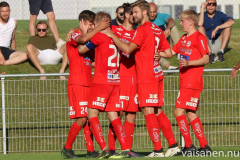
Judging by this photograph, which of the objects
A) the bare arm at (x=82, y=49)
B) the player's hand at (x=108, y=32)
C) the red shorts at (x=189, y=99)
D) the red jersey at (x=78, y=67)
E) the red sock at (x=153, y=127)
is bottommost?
the red sock at (x=153, y=127)

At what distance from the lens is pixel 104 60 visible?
7.28 meters

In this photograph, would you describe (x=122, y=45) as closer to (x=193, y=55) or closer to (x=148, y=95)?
(x=148, y=95)

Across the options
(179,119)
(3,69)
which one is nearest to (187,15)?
(179,119)

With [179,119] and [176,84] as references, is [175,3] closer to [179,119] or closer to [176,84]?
[176,84]

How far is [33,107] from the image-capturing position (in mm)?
9562

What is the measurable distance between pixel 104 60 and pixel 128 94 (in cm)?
93

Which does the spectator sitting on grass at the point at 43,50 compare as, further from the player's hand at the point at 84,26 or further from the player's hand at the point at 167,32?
the player's hand at the point at 84,26

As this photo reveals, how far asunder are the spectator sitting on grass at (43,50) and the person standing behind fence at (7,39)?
39cm

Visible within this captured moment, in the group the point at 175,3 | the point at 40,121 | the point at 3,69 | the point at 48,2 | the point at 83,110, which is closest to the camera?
the point at 83,110

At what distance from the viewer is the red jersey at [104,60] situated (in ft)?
23.8

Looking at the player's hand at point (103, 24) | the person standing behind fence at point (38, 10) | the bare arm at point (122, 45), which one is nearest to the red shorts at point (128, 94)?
the bare arm at point (122, 45)

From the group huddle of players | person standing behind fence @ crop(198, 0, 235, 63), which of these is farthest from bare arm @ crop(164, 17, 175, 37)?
the group huddle of players

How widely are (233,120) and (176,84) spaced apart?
137cm

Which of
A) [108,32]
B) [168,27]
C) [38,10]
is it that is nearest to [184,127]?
[108,32]
